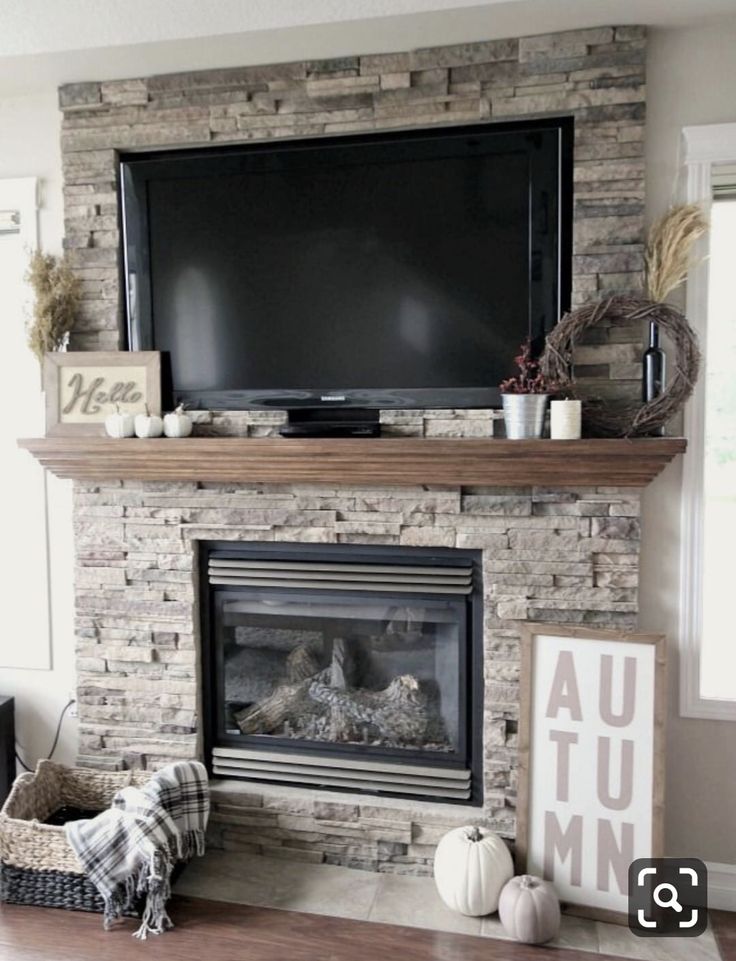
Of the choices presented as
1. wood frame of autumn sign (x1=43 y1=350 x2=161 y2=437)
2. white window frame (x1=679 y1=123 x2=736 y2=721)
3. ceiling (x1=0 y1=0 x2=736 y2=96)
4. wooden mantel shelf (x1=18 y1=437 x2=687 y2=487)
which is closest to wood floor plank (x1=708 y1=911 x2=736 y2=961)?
white window frame (x1=679 y1=123 x2=736 y2=721)

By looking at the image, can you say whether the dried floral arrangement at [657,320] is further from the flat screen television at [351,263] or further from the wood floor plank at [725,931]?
the wood floor plank at [725,931]

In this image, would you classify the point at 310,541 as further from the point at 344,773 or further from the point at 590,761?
the point at 590,761

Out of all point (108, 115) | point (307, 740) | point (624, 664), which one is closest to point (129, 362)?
point (108, 115)

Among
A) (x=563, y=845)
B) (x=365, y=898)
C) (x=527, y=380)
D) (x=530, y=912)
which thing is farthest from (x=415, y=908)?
(x=527, y=380)

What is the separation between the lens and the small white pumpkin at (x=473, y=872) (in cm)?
215

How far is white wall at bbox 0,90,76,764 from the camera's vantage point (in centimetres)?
267

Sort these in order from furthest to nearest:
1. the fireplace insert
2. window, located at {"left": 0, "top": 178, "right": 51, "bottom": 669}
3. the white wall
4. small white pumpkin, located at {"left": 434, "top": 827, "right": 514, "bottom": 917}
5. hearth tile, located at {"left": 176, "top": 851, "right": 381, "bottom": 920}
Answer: window, located at {"left": 0, "top": 178, "right": 51, "bottom": 669} → the white wall → the fireplace insert → hearth tile, located at {"left": 176, "top": 851, "right": 381, "bottom": 920} → small white pumpkin, located at {"left": 434, "top": 827, "right": 514, "bottom": 917}

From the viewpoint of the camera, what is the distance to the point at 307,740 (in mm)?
2541

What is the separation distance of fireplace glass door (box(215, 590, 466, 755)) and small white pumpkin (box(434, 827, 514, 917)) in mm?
290

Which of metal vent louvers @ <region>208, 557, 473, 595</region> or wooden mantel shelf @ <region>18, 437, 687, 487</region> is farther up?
wooden mantel shelf @ <region>18, 437, 687, 487</region>

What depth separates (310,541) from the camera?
7.96ft

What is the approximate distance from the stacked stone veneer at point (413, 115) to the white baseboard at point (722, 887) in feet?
4.73

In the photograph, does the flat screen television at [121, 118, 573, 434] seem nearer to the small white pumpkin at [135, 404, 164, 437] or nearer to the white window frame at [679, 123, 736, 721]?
the small white pumpkin at [135, 404, 164, 437]

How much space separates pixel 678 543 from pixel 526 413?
613 mm
